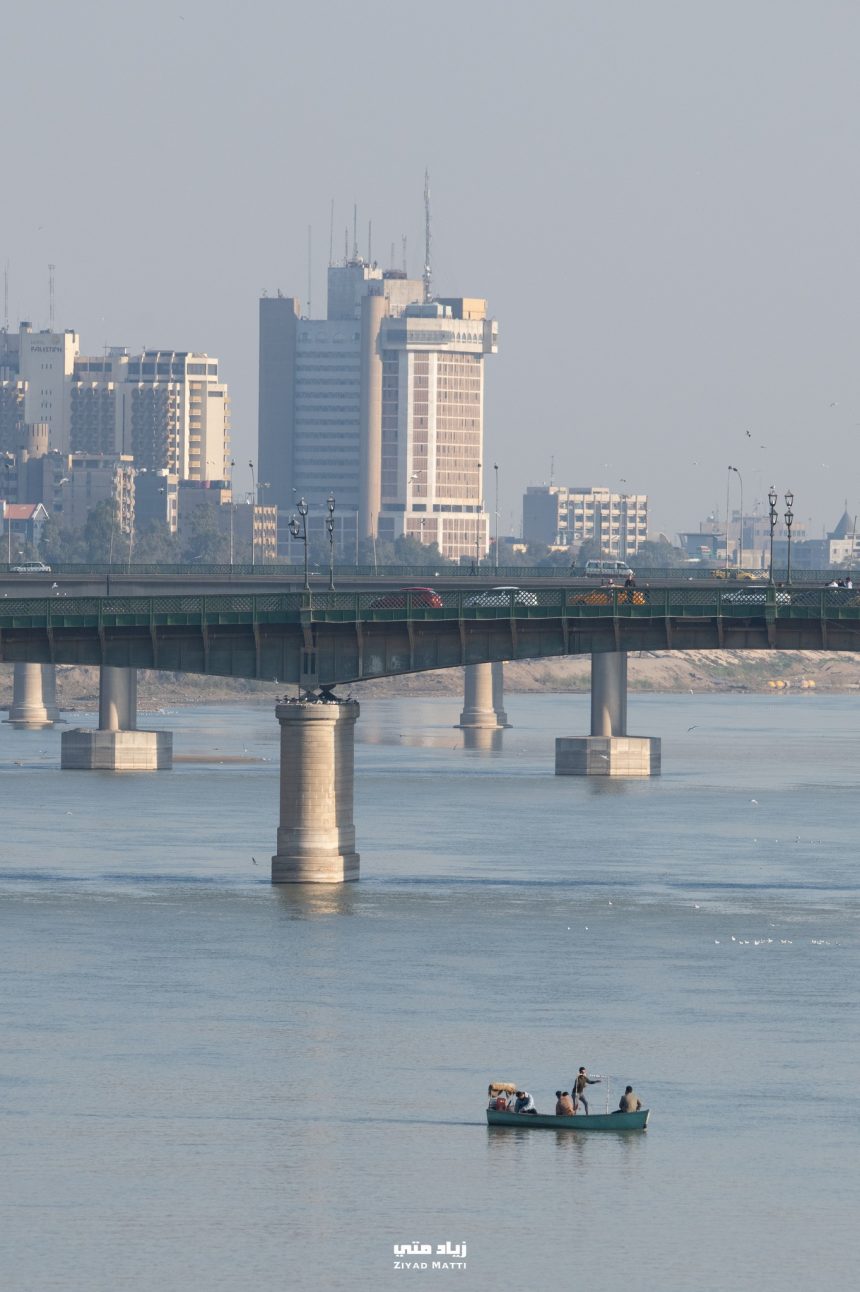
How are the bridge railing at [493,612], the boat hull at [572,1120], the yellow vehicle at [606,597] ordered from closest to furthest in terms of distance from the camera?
the boat hull at [572,1120], the bridge railing at [493,612], the yellow vehicle at [606,597]

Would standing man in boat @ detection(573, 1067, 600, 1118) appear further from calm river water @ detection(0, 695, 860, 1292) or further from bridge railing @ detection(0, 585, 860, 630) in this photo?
bridge railing @ detection(0, 585, 860, 630)

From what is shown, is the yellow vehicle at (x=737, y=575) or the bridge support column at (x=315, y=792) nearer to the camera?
the bridge support column at (x=315, y=792)

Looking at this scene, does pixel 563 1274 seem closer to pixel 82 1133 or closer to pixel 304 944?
pixel 82 1133

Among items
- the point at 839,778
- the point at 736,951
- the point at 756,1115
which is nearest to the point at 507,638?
the point at 736,951

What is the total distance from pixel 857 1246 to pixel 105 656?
64.8 metres

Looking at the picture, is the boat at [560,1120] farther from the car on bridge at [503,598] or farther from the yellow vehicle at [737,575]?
the yellow vehicle at [737,575]

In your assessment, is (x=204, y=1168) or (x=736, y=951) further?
(x=736, y=951)

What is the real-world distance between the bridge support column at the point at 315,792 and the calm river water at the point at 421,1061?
1485mm

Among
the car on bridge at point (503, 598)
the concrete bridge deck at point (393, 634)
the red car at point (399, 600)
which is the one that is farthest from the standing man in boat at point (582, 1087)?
the red car at point (399, 600)

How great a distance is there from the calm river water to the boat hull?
1.46 feet

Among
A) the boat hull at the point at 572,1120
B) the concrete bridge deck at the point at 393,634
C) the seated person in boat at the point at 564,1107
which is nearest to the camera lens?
the boat hull at the point at 572,1120

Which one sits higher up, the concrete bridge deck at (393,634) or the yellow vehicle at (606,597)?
the yellow vehicle at (606,597)

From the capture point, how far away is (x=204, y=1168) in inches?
2955

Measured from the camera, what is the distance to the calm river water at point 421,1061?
6894 cm
